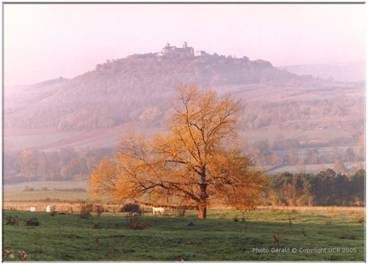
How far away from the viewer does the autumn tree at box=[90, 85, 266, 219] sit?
25.8 meters

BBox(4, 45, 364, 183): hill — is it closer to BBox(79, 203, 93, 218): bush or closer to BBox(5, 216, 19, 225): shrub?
BBox(79, 203, 93, 218): bush

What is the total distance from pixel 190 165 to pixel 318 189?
4.59m

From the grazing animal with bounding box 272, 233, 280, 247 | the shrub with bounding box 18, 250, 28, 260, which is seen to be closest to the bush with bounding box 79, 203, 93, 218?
the shrub with bounding box 18, 250, 28, 260

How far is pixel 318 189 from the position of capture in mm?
26656

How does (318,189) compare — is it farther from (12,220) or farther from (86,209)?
(12,220)

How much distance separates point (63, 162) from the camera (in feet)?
86.8

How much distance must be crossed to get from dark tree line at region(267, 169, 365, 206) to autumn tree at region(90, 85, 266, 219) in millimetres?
895

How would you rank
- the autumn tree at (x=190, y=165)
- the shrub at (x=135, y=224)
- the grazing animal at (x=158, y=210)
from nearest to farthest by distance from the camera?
the shrub at (x=135, y=224), the autumn tree at (x=190, y=165), the grazing animal at (x=158, y=210)

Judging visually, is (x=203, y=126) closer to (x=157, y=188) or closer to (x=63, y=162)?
(x=157, y=188)

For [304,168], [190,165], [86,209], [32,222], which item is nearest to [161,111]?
[190,165]

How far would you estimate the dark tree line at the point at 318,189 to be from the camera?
25891mm

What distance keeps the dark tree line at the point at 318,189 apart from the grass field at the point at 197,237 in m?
0.44

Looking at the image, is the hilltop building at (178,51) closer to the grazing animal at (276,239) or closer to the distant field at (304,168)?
the distant field at (304,168)

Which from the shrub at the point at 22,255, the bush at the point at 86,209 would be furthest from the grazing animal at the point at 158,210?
the shrub at the point at 22,255
